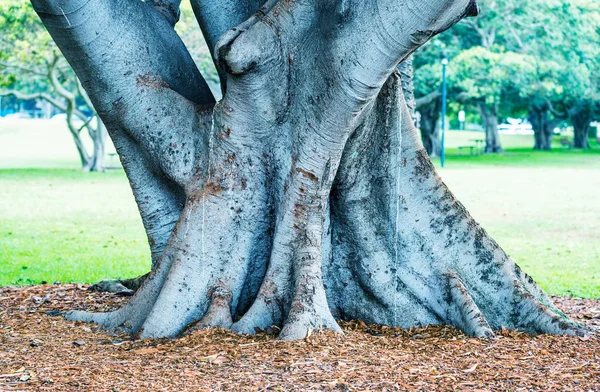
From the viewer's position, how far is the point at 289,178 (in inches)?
238

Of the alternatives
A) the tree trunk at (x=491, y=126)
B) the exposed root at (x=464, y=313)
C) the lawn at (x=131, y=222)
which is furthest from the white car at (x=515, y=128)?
the exposed root at (x=464, y=313)

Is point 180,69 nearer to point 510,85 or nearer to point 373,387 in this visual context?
point 373,387

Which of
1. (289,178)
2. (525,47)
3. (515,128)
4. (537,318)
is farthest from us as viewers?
(515,128)

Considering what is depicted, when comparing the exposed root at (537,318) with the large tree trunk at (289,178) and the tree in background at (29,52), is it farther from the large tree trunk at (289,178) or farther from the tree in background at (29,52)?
the tree in background at (29,52)

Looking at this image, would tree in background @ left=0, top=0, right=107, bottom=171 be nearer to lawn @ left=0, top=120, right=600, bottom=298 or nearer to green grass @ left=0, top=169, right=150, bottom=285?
lawn @ left=0, top=120, right=600, bottom=298

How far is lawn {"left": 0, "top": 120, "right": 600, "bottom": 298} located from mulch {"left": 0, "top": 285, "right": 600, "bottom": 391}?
3.69 meters

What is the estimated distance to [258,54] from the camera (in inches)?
227

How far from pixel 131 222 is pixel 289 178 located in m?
10.9

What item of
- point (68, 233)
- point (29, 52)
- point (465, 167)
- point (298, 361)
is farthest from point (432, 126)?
point (298, 361)

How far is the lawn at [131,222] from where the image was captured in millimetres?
10766

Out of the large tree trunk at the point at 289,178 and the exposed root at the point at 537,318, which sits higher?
the large tree trunk at the point at 289,178

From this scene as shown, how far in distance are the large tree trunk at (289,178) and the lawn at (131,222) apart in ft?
10.9

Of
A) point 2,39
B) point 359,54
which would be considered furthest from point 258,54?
point 2,39

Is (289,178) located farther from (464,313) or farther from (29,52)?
(29,52)
